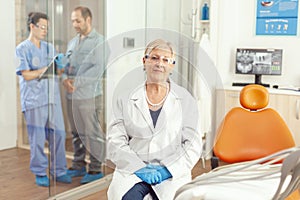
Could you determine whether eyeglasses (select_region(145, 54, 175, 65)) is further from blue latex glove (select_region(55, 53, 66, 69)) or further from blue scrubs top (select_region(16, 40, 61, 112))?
blue latex glove (select_region(55, 53, 66, 69))

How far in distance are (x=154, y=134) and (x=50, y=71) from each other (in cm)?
138

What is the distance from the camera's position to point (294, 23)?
4023 millimetres

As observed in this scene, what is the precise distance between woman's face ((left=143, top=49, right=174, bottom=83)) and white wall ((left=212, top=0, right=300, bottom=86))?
2.40 meters

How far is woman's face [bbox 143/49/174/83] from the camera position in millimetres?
1751

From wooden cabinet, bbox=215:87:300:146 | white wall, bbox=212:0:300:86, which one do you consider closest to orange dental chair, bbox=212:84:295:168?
wooden cabinet, bbox=215:87:300:146

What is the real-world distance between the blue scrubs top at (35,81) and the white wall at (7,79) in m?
0.06

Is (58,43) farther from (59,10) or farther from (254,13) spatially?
(254,13)

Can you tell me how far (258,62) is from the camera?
4.06 metres

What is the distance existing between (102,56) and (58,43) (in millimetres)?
365

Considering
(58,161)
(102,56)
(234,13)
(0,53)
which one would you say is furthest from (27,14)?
(234,13)

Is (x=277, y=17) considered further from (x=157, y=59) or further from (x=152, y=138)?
(x=152, y=138)

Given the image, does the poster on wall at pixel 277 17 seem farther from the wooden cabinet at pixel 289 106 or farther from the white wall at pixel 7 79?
the white wall at pixel 7 79

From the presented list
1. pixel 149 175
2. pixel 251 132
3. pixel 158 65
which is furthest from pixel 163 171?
pixel 251 132

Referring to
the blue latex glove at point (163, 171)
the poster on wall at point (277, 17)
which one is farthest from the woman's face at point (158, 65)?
the poster on wall at point (277, 17)
